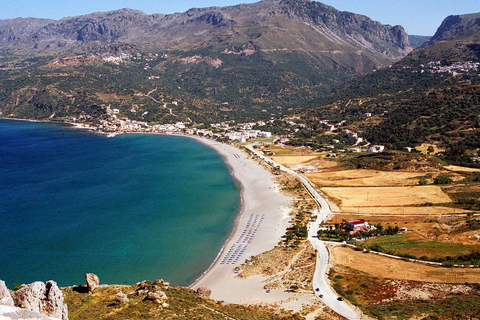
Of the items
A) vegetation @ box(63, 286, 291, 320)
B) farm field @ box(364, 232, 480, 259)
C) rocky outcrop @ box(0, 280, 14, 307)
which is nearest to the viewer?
rocky outcrop @ box(0, 280, 14, 307)

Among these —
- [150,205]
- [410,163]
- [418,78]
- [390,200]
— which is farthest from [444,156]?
[418,78]

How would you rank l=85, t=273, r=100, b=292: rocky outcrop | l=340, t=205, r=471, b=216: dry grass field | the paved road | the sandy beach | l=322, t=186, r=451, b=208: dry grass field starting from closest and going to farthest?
1. l=85, t=273, r=100, b=292: rocky outcrop
2. the paved road
3. the sandy beach
4. l=340, t=205, r=471, b=216: dry grass field
5. l=322, t=186, r=451, b=208: dry grass field

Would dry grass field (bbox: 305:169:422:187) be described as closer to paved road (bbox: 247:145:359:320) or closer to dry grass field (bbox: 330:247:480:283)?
paved road (bbox: 247:145:359:320)

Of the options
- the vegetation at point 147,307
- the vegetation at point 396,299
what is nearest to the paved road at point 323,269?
the vegetation at point 396,299

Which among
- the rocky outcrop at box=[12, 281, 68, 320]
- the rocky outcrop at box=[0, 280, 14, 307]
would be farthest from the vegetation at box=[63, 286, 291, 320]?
the rocky outcrop at box=[0, 280, 14, 307]

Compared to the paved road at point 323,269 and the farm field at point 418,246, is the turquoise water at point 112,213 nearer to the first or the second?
the paved road at point 323,269

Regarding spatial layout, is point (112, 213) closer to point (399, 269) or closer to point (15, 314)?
point (399, 269)

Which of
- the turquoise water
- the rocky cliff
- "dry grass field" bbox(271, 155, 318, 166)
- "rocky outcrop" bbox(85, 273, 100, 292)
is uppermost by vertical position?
the rocky cliff
